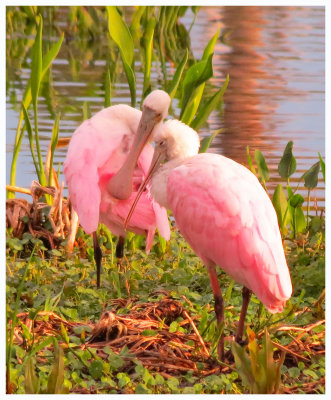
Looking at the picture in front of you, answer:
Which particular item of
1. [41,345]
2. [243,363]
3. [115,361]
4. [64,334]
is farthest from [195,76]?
[243,363]

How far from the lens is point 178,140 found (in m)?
4.92

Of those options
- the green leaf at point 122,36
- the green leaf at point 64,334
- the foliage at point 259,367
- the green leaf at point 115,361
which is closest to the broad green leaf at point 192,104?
the green leaf at point 122,36

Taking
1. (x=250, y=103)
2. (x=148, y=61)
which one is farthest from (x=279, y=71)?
(x=148, y=61)

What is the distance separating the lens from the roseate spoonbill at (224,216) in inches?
175

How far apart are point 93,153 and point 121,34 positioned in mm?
919

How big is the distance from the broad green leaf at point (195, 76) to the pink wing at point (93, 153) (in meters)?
0.43

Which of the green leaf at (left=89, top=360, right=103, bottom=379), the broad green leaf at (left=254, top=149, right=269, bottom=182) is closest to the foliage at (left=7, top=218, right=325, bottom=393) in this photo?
the green leaf at (left=89, top=360, right=103, bottom=379)

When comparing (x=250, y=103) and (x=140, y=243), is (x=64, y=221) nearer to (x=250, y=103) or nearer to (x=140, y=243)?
(x=140, y=243)

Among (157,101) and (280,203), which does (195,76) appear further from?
(280,203)

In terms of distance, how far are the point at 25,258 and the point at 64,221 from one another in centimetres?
37

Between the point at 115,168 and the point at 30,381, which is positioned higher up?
the point at 115,168

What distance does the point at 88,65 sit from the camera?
12.8 m

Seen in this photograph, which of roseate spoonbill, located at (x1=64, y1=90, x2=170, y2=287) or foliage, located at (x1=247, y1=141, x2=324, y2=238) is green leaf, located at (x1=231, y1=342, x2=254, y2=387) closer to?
roseate spoonbill, located at (x1=64, y1=90, x2=170, y2=287)

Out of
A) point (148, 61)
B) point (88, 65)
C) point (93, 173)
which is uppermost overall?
point (148, 61)
